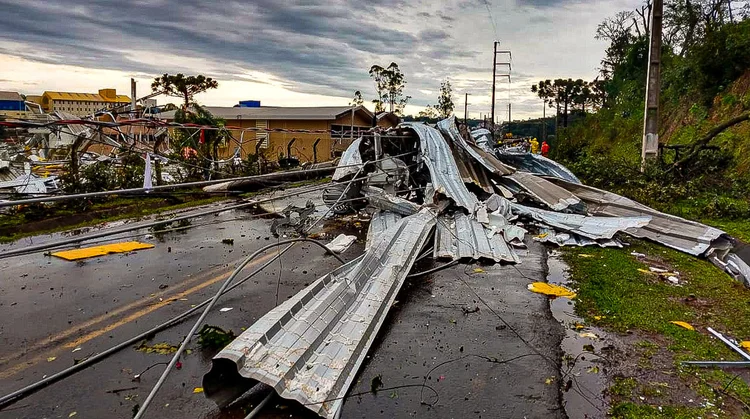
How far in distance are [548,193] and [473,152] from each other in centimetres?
259

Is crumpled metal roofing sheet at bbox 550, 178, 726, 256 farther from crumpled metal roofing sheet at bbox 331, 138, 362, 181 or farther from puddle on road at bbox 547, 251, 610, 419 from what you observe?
crumpled metal roofing sheet at bbox 331, 138, 362, 181

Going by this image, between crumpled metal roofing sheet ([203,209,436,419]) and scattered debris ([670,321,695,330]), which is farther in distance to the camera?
scattered debris ([670,321,695,330])

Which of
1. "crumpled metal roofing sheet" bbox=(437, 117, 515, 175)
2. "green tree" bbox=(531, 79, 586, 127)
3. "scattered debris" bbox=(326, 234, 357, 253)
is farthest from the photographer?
"green tree" bbox=(531, 79, 586, 127)

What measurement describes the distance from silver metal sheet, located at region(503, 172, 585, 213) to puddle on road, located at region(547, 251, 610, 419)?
4.87m

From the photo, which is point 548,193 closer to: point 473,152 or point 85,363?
point 473,152

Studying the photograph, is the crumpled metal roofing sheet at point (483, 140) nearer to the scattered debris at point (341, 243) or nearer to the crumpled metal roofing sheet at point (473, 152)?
the crumpled metal roofing sheet at point (473, 152)

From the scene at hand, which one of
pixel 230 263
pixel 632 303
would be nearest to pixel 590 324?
pixel 632 303

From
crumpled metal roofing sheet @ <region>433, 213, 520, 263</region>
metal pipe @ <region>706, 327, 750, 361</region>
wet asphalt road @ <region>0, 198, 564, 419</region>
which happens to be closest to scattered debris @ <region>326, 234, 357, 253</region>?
wet asphalt road @ <region>0, 198, 564, 419</region>

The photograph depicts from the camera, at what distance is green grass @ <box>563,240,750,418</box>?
11.8ft

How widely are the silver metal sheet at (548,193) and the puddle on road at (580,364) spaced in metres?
4.87

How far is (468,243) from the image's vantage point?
304 inches

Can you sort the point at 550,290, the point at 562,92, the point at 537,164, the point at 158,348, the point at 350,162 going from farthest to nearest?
the point at 562,92
the point at 537,164
the point at 350,162
the point at 550,290
the point at 158,348

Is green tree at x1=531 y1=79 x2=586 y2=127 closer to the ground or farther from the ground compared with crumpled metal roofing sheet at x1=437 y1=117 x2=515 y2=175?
farther from the ground

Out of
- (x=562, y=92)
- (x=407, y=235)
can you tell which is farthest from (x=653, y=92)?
(x=562, y=92)
